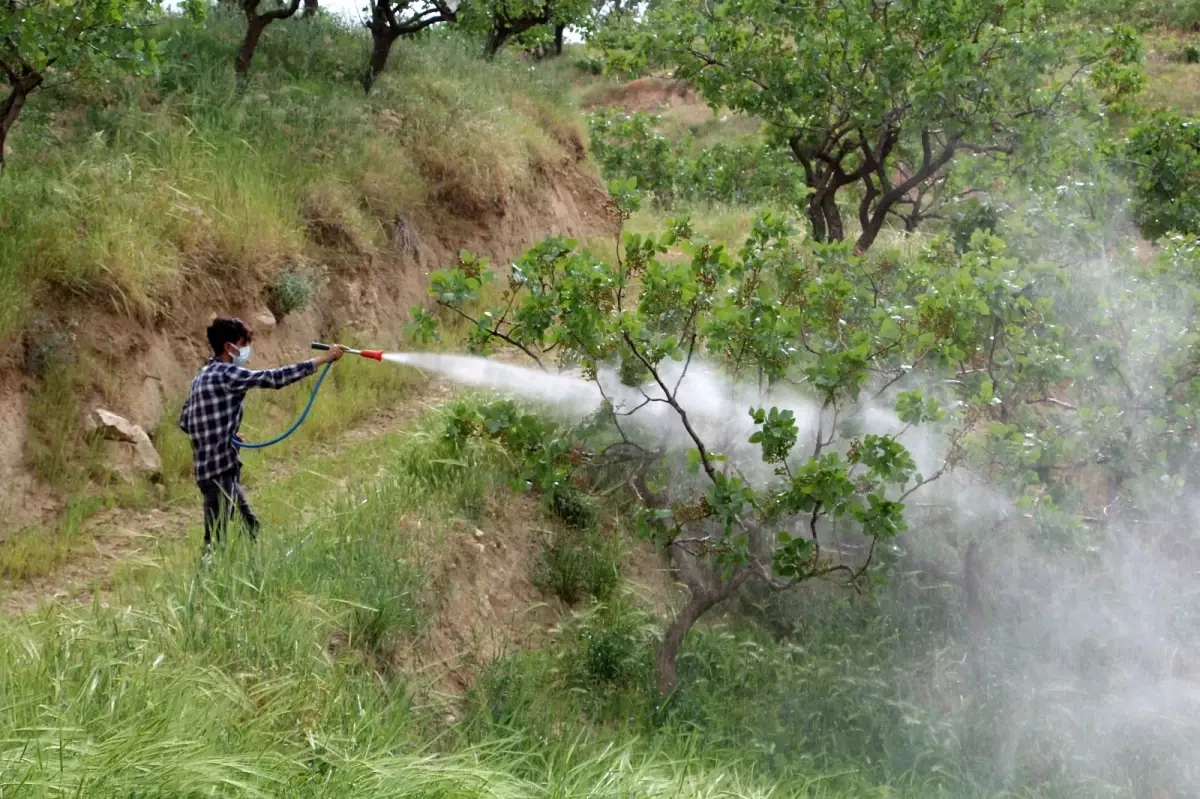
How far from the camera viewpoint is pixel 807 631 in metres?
7.44

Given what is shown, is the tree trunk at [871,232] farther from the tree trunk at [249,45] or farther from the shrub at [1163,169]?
the tree trunk at [249,45]

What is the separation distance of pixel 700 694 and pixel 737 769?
78 centimetres

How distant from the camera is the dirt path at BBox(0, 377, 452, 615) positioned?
621 cm

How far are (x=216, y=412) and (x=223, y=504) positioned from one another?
1.55 ft

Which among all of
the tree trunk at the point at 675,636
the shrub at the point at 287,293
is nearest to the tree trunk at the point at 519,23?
the shrub at the point at 287,293

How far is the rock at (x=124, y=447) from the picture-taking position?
7566 millimetres

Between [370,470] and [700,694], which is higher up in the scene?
[370,470]

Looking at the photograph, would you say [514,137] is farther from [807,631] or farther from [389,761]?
[389,761]

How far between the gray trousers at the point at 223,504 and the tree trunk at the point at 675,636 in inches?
89.1

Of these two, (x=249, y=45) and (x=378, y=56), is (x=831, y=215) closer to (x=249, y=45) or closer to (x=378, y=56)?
(x=378, y=56)

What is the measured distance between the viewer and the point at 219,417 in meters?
5.94

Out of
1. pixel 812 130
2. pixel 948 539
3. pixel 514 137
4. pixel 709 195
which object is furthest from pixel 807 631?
pixel 709 195

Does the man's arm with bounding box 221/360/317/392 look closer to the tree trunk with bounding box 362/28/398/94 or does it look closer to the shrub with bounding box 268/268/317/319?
the shrub with bounding box 268/268/317/319

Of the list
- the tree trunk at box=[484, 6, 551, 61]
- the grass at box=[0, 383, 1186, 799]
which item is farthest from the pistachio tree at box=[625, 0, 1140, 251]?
the tree trunk at box=[484, 6, 551, 61]
